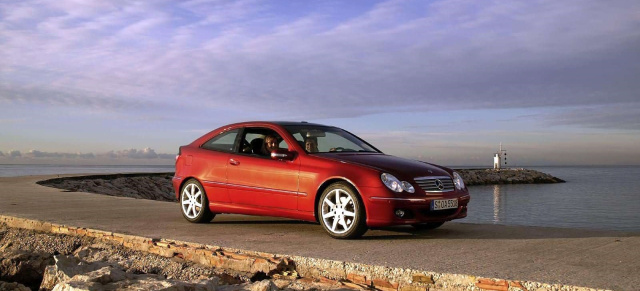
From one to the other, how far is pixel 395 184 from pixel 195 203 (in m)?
3.35

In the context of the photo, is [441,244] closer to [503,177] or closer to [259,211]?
[259,211]

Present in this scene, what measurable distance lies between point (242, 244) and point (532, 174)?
244 ft

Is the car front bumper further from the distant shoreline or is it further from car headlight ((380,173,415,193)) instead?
the distant shoreline

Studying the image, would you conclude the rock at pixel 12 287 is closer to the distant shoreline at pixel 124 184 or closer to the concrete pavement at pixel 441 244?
the concrete pavement at pixel 441 244

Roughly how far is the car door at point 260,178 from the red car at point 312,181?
1 cm

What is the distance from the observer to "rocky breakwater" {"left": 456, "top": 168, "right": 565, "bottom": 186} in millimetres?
67875

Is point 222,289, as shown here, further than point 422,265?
No

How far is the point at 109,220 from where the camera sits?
9039mm

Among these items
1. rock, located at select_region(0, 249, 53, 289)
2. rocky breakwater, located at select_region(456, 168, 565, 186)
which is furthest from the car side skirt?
rocky breakwater, located at select_region(456, 168, 565, 186)

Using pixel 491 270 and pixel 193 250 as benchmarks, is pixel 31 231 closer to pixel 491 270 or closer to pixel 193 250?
pixel 193 250

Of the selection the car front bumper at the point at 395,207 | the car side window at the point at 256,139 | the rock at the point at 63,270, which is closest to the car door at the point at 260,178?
the car side window at the point at 256,139

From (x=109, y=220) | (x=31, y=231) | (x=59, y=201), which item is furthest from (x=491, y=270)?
(x=59, y=201)

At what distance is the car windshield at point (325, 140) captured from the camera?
26.0 feet

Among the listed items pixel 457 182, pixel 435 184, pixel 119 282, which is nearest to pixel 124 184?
pixel 457 182
